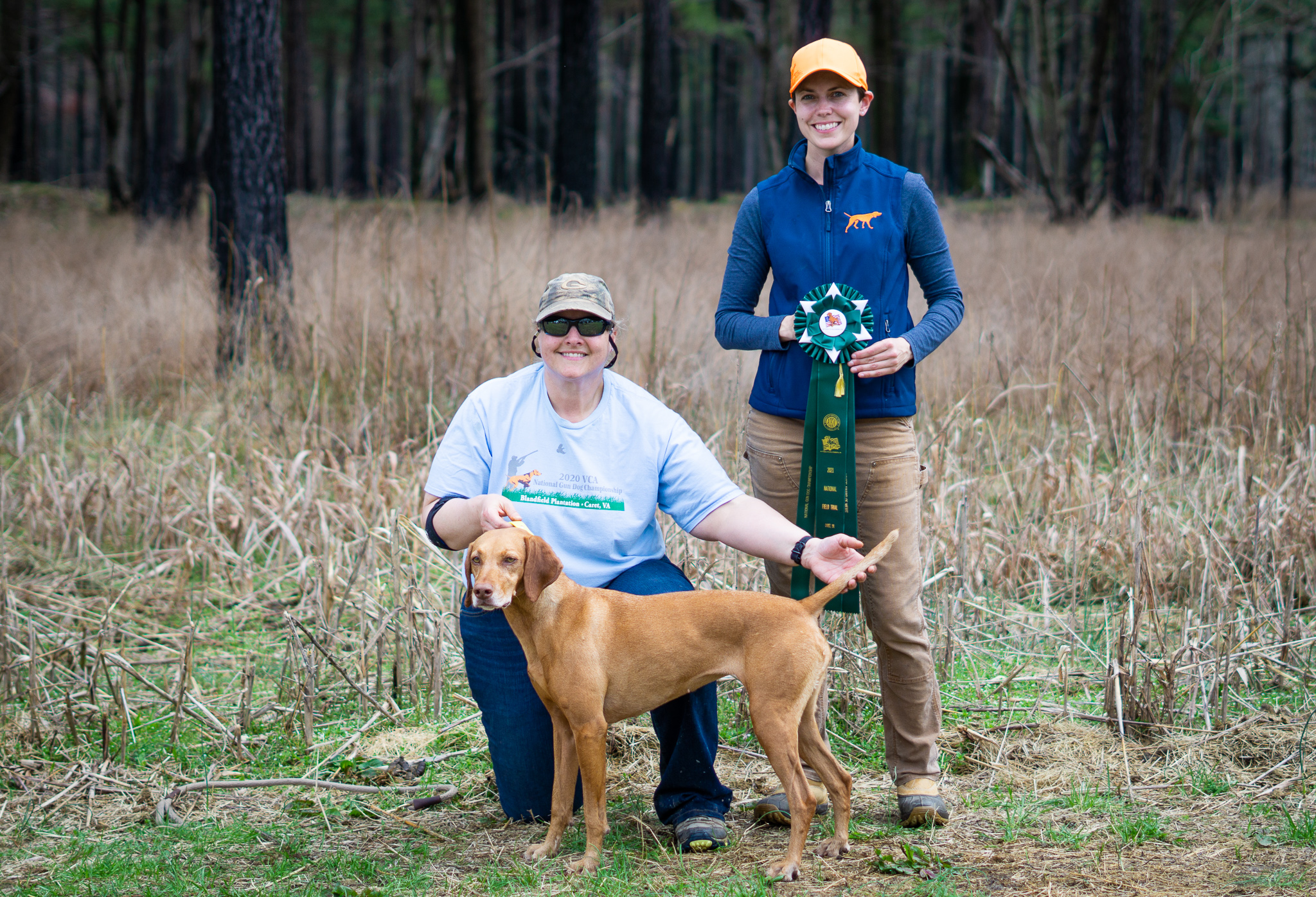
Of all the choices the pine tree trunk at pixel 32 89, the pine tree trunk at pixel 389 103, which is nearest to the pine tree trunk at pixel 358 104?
the pine tree trunk at pixel 389 103

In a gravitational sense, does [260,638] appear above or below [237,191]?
below

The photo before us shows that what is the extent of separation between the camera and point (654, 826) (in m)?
3.17

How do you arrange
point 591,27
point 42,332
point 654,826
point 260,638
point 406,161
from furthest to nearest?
point 406,161
point 591,27
point 42,332
point 260,638
point 654,826

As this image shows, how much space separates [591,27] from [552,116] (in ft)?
46.1

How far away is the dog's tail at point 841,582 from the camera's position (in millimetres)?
2730

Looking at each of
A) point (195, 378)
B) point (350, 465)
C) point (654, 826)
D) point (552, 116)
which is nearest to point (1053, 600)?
point (654, 826)

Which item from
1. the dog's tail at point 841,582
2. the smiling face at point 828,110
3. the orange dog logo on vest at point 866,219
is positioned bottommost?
the dog's tail at point 841,582

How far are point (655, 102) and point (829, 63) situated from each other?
13.3 m

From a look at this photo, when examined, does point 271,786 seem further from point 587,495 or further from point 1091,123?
point 1091,123

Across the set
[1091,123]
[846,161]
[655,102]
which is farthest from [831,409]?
[1091,123]

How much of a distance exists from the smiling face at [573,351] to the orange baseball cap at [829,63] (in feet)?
2.85

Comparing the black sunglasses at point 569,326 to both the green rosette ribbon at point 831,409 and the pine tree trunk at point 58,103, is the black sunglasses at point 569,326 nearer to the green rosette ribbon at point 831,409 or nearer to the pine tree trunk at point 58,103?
the green rosette ribbon at point 831,409

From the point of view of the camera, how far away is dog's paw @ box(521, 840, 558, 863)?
9.55 feet

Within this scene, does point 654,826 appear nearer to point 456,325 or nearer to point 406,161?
point 456,325
